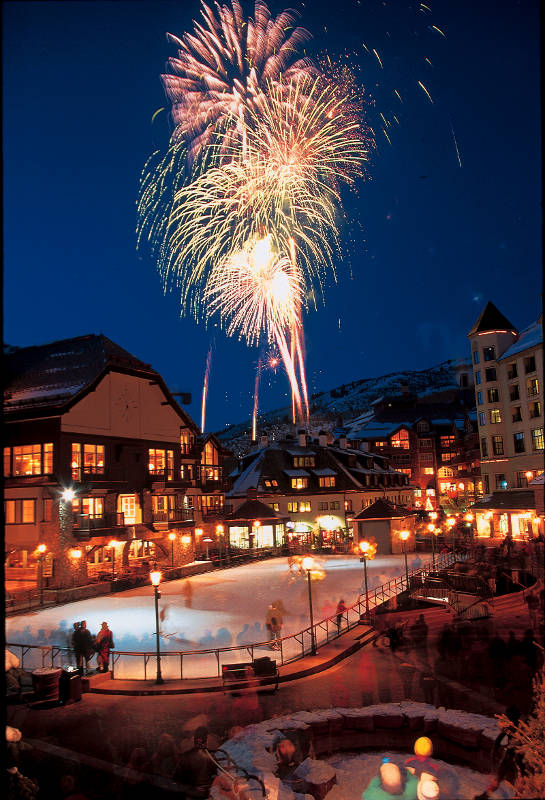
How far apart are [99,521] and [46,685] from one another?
20.2 metres

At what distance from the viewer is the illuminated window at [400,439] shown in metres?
90.1

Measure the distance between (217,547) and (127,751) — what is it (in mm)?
36050

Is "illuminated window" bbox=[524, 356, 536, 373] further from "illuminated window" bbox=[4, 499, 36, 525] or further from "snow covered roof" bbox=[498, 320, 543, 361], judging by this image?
"illuminated window" bbox=[4, 499, 36, 525]

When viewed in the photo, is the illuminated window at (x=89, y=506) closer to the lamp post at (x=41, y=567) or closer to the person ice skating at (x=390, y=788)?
the lamp post at (x=41, y=567)

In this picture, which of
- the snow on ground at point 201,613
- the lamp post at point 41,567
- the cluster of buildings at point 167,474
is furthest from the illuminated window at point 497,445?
the lamp post at point 41,567

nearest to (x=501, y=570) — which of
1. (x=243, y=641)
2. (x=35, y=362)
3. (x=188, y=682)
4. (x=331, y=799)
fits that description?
(x=243, y=641)

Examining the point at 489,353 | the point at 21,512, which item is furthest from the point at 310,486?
the point at 21,512

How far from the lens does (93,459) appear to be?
35688 mm

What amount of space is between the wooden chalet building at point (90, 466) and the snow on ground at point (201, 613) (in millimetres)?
3991

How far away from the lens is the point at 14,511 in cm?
3297

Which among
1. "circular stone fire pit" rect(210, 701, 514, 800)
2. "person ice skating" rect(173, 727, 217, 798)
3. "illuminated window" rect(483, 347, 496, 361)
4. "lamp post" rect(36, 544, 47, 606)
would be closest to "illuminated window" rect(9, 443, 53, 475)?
"lamp post" rect(36, 544, 47, 606)

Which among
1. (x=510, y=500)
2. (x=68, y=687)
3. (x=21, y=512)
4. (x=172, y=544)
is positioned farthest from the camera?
(x=510, y=500)

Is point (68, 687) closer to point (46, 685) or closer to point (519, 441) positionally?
point (46, 685)

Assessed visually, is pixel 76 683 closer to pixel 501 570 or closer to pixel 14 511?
pixel 14 511
